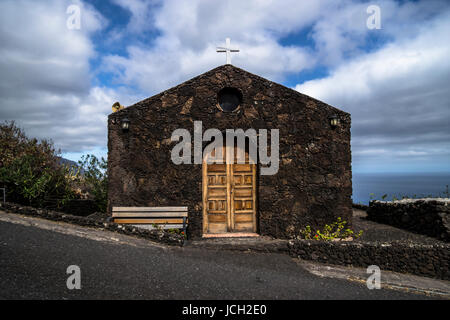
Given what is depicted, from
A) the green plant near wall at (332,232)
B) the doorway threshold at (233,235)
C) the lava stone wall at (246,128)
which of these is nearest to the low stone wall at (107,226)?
the lava stone wall at (246,128)

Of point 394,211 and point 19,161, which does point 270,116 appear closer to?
point 394,211

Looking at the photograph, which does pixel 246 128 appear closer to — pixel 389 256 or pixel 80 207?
pixel 389 256

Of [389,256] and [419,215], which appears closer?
[389,256]

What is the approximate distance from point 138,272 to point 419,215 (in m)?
8.94

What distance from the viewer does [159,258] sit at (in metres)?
4.79

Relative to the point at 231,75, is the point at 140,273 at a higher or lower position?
lower

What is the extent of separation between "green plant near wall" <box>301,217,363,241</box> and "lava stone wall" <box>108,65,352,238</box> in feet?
0.51

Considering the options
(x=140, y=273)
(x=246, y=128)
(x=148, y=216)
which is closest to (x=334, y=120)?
(x=246, y=128)

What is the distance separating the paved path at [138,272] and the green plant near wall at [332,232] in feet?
6.01

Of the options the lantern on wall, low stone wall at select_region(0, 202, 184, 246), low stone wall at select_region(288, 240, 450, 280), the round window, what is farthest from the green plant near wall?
the round window

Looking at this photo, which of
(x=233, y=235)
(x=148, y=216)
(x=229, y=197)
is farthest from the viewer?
(x=229, y=197)

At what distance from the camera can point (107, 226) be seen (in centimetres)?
621
